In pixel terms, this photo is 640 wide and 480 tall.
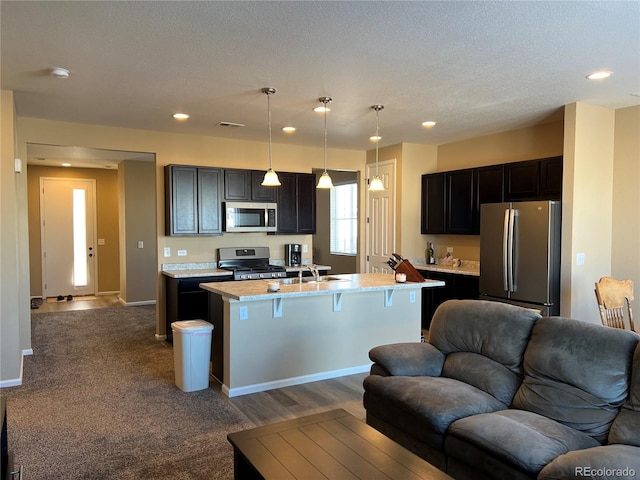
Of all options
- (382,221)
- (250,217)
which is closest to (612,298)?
(382,221)

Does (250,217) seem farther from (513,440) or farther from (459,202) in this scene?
(513,440)

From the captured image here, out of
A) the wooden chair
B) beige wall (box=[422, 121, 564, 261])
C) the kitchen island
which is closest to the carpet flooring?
the kitchen island

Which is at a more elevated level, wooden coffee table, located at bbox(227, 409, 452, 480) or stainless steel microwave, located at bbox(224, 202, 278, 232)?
stainless steel microwave, located at bbox(224, 202, 278, 232)

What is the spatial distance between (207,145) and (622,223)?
5.15m

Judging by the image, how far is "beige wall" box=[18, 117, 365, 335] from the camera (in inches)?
213

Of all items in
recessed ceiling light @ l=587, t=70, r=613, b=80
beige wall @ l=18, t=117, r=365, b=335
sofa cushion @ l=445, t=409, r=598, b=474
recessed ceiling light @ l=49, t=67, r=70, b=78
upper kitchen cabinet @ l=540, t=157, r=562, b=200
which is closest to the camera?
sofa cushion @ l=445, t=409, r=598, b=474

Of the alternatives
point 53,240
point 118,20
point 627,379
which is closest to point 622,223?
point 627,379

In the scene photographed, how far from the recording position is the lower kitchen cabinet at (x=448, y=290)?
5785 mm

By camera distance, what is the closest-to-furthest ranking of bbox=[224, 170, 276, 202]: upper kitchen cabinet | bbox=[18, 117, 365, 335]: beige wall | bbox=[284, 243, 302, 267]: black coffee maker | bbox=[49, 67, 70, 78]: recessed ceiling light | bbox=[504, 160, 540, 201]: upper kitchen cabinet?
bbox=[49, 67, 70, 78]: recessed ceiling light < bbox=[504, 160, 540, 201]: upper kitchen cabinet < bbox=[18, 117, 365, 335]: beige wall < bbox=[224, 170, 276, 202]: upper kitchen cabinet < bbox=[284, 243, 302, 267]: black coffee maker

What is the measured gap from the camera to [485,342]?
3.10 m

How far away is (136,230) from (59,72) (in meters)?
5.33

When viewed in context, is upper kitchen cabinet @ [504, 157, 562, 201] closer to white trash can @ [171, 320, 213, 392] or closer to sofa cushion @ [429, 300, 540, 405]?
sofa cushion @ [429, 300, 540, 405]

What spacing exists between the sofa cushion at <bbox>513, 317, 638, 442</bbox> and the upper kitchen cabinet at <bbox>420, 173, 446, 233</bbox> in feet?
13.1

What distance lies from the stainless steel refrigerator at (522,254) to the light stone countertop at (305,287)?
0.88 metres
